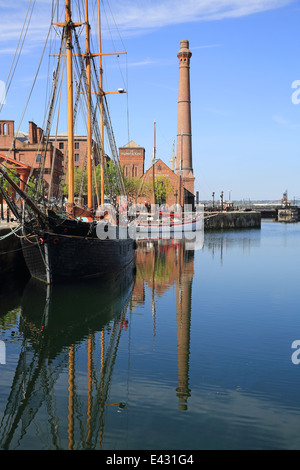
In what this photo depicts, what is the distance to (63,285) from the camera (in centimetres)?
2072

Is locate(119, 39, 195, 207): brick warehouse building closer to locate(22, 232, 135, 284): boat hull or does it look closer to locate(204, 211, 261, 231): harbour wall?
locate(204, 211, 261, 231): harbour wall

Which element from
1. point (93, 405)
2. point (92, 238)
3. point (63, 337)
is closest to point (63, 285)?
point (92, 238)

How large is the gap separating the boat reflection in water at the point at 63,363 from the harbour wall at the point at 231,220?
176 feet

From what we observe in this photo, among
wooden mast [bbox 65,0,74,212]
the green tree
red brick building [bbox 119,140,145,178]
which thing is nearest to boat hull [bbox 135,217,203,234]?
the green tree

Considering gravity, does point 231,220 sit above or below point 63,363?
above

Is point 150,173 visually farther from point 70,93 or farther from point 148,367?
point 148,367

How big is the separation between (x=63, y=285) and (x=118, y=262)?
202 inches

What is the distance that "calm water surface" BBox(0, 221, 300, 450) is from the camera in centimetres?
799

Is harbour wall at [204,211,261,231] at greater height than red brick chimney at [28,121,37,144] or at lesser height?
lesser

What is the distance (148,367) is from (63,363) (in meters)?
2.32

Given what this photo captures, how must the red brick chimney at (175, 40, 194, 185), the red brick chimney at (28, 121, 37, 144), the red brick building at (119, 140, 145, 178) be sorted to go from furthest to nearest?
the red brick building at (119, 140, 145, 178) < the red brick chimney at (175, 40, 194, 185) < the red brick chimney at (28, 121, 37, 144)

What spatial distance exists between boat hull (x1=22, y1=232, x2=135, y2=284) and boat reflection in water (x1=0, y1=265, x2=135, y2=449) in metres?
0.64

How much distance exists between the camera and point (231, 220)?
259ft

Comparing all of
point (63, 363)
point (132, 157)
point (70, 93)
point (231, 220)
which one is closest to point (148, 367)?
point (63, 363)
